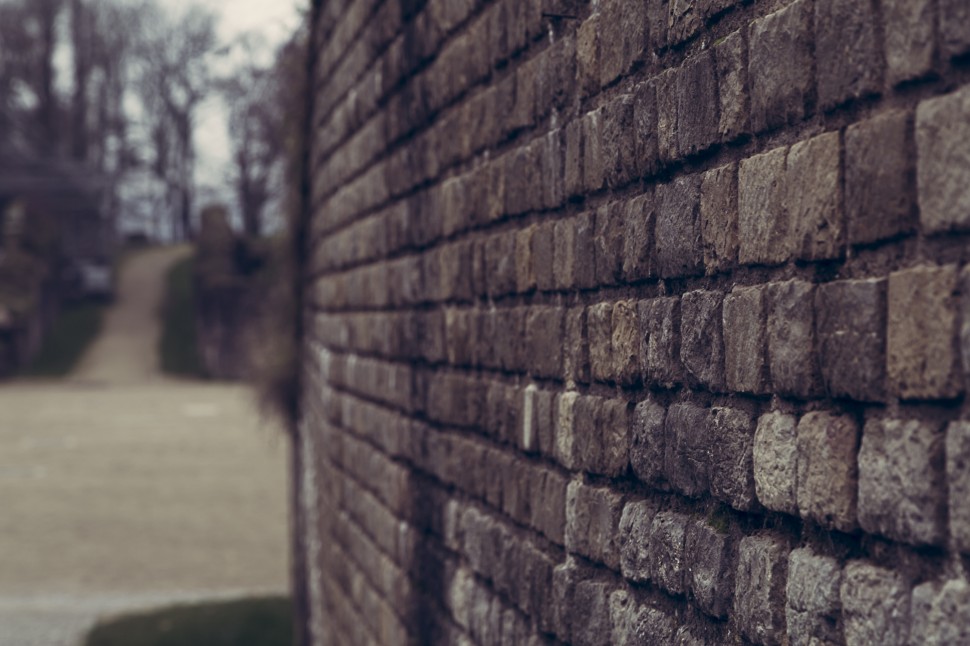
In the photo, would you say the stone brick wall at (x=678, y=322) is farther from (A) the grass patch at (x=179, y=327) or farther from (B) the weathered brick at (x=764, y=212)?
(A) the grass patch at (x=179, y=327)

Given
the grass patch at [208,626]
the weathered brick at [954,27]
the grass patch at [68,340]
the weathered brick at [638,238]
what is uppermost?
the weathered brick at [954,27]

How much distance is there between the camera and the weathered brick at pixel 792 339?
1475mm

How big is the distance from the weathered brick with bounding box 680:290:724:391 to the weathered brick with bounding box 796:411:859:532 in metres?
0.23

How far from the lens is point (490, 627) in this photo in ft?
8.84

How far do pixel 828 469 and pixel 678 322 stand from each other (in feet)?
1.46

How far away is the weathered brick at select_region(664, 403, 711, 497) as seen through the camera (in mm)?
1750

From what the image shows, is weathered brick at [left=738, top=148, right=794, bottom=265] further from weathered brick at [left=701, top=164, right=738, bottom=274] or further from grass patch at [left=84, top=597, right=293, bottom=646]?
grass patch at [left=84, top=597, right=293, bottom=646]

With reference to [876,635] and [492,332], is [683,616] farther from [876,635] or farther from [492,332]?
[492,332]

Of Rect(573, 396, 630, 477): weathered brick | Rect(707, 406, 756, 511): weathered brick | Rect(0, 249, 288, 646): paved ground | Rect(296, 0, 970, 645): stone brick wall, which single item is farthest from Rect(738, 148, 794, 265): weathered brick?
Rect(0, 249, 288, 646): paved ground

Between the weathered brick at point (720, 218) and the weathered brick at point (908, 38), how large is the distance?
0.37m

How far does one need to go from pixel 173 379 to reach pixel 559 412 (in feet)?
81.7

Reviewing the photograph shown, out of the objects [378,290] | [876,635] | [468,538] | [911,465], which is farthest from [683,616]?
[378,290]

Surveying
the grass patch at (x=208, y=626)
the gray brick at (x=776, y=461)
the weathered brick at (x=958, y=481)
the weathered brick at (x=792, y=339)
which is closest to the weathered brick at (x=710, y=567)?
the gray brick at (x=776, y=461)

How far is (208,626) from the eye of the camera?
27.1 ft
